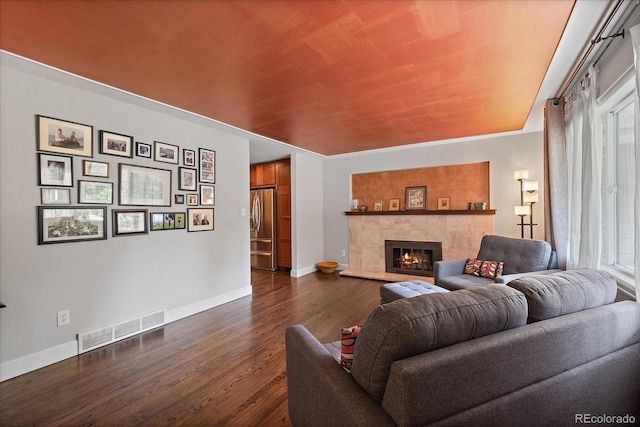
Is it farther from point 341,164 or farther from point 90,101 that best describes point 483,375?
point 341,164

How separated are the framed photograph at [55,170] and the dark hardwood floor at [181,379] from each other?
59.2 inches

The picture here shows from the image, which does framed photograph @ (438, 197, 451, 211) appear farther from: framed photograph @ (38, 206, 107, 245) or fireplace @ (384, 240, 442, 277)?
framed photograph @ (38, 206, 107, 245)

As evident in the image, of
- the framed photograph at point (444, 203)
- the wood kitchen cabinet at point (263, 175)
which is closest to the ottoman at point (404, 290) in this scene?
the framed photograph at point (444, 203)

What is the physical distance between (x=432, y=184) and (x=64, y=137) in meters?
4.93

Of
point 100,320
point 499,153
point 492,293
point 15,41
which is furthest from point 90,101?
point 499,153

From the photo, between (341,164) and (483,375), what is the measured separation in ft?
17.1

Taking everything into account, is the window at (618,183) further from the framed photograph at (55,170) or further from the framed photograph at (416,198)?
the framed photograph at (55,170)

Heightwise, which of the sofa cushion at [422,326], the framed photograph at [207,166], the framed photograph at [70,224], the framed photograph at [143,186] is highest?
the framed photograph at [207,166]

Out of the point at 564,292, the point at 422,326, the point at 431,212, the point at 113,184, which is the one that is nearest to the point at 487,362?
the point at 422,326

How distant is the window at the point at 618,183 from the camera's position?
7.05ft

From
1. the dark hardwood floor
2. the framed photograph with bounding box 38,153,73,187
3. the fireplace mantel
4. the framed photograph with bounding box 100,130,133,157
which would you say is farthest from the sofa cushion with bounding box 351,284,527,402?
A: the fireplace mantel

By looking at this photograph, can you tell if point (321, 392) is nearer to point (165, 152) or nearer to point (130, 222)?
point (130, 222)

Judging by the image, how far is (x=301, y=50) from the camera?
78.1 inches

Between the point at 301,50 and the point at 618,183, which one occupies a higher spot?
the point at 301,50
